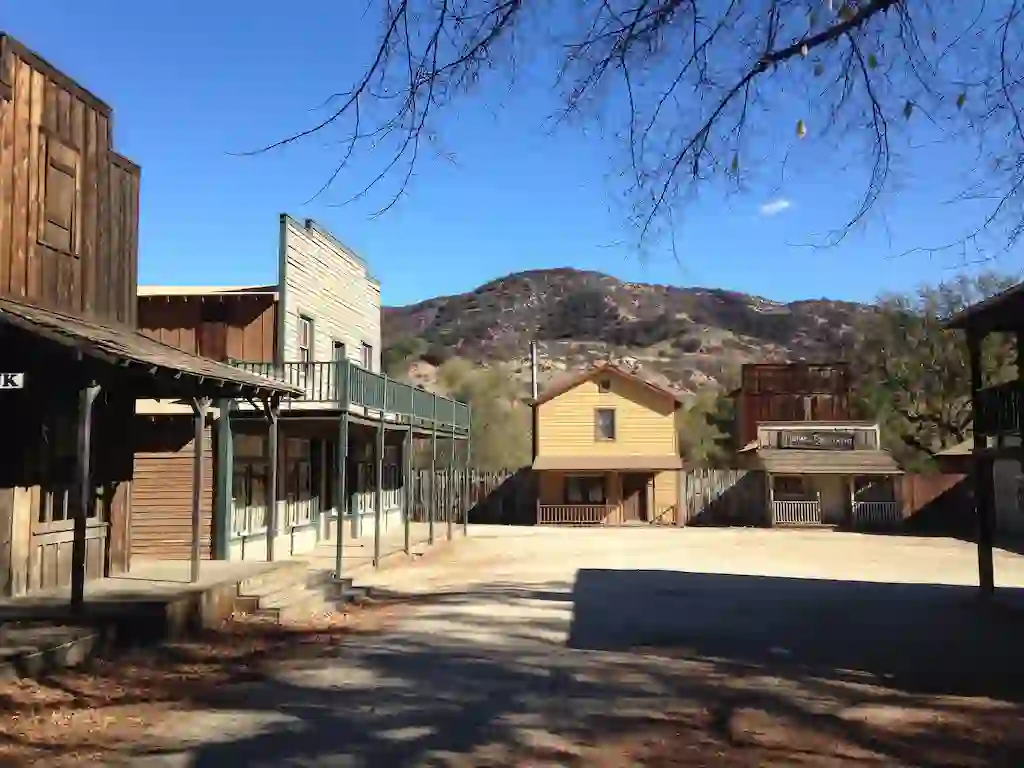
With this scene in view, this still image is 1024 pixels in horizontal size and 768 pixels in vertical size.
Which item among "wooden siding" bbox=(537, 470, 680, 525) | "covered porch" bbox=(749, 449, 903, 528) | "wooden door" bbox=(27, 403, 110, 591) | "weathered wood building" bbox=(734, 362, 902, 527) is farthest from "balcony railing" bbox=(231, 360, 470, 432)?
"weathered wood building" bbox=(734, 362, 902, 527)

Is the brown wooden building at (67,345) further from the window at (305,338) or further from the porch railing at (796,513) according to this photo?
the porch railing at (796,513)

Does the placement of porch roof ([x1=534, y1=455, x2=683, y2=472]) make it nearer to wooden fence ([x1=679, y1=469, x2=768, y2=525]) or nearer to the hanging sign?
wooden fence ([x1=679, y1=469, x2=768, y2=525])

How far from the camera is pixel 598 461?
38.2m

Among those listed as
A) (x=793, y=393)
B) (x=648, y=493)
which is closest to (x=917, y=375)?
(x=793, y=393)

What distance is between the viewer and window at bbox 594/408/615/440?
39219 millimetres

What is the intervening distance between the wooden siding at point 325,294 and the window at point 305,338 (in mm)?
122

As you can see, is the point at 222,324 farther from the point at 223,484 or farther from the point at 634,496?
the point at 634,496

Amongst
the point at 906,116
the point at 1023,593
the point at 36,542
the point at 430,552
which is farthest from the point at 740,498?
the point at 906,116

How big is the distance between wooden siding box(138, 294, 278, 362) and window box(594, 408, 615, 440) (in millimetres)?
20830

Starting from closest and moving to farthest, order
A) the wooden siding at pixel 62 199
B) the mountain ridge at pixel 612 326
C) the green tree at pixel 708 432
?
the wooden siding at pixel 62 199 → the green tree at pixel 708 432 → the mountain ridge at pixel 612 326

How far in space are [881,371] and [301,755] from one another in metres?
42.0

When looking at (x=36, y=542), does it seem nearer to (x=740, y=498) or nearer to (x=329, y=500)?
(x=329, y=500)

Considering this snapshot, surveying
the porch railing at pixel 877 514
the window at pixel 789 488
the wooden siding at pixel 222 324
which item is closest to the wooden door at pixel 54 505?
the wooden siding at pixel 222 324

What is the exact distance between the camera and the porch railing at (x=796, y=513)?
36688 millimetres
